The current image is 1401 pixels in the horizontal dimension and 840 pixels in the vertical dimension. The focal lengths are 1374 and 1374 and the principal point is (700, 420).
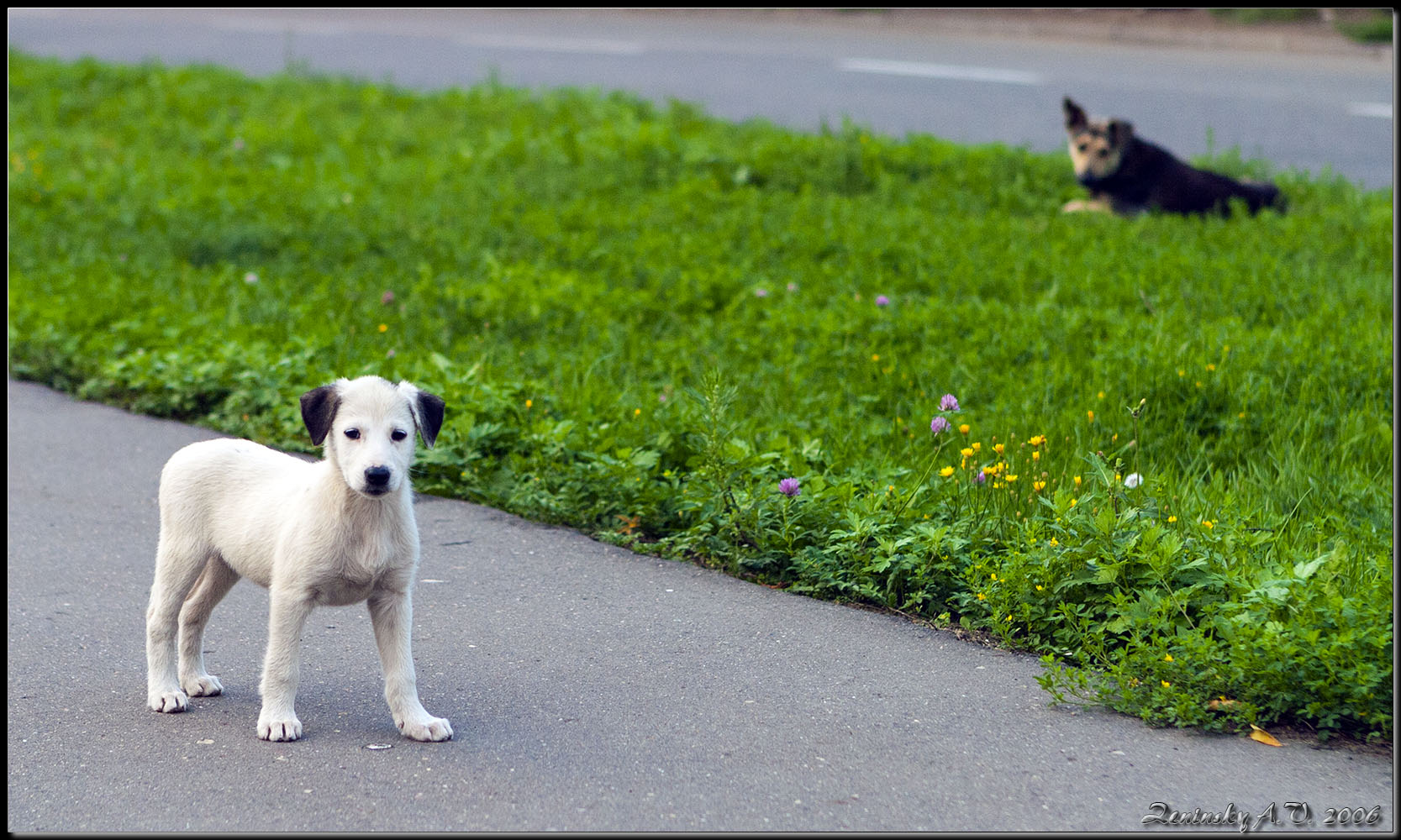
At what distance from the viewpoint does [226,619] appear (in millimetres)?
4664

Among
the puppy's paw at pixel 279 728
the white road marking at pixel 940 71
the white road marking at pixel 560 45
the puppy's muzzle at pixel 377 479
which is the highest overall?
the white road marking at pixel 940 71

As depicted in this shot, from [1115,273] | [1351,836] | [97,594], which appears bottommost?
[97,594]

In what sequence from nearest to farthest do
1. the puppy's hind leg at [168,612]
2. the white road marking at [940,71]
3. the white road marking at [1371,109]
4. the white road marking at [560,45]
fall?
the puppy's hind leg at [168,612] < the white road marking at [1371,109] < the white road marking at [940,71] < the white road marking at [560,45]

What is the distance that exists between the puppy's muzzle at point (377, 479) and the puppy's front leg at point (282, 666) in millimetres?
415

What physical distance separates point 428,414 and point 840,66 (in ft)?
41.9

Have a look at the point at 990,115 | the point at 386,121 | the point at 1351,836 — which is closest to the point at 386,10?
the point at 386,121

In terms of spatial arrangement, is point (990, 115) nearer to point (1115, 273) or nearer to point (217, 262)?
point (1115, 273)

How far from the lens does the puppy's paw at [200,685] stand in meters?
4.01

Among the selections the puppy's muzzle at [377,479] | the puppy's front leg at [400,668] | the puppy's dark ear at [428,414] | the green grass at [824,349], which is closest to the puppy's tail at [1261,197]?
the green grass at [824,349]

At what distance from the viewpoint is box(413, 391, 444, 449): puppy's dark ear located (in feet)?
12.1

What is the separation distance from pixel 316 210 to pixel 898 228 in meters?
3.98

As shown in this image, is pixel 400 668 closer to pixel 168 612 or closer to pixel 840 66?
pixel 168 612

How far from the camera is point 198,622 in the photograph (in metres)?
4.01

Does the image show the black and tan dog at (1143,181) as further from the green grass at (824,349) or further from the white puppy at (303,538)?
the white puppy at (303,538)
